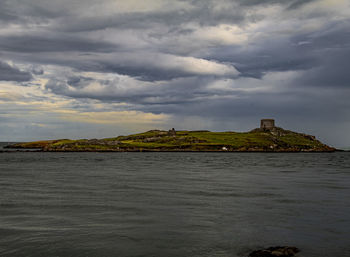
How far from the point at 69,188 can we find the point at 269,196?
87.7 ft

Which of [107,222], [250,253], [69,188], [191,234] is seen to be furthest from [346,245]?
[69,188]

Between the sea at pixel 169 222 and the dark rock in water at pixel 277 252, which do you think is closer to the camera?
the dark rock in water at pixel 277 252

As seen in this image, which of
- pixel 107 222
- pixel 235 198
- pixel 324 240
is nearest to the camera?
pixel 324 240

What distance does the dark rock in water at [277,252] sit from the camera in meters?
18.5

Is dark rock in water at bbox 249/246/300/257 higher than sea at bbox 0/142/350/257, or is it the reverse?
dark rock in water at bbox 249/246/300/257

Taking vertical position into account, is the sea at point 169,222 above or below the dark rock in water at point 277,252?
below

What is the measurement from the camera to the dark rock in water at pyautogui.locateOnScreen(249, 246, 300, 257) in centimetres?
1845

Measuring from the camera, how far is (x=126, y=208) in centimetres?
3297

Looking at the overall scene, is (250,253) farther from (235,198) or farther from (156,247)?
(235,198)

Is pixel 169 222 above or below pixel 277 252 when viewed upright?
below

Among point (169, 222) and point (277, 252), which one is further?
point (169, 222)

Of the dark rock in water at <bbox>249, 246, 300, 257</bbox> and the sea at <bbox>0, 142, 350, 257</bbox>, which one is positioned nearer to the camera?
the dark rock in water at <bbox>249, 246, 300, 257</bbox>

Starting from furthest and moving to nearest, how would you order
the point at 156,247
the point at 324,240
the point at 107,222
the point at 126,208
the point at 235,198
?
the point at 235,198, the point at 126,208, the point at 107,222, the point at 324,240, the point at 156,247

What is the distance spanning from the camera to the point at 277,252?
18656 millimetres
